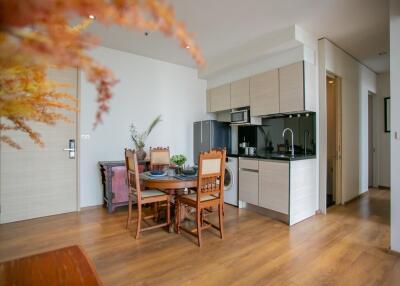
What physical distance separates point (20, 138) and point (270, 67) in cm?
382

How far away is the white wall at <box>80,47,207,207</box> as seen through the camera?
12.5 feet

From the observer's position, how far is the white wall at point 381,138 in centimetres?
538

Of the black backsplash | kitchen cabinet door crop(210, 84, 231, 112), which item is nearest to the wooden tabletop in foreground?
the black backsplash

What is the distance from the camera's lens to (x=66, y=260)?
0.89 meters

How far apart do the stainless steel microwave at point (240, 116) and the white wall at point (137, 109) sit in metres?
1.10

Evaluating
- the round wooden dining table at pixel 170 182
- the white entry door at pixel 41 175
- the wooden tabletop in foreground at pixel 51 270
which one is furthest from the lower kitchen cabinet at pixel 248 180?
the wooden tabletop in foreground at pixel 51 270

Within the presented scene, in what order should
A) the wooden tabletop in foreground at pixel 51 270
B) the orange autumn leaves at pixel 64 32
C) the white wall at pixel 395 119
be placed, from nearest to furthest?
the orange autumn leaves at pixel 64 32 → the wooden tabletop in foreground at pixel 51 270 → the white wall at pixel 395 119

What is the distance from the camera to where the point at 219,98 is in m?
4.78

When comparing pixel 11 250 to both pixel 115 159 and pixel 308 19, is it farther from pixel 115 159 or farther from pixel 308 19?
pixel 308 19

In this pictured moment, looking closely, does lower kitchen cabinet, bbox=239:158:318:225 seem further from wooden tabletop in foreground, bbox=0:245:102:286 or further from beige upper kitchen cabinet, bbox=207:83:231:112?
wooden tabletop in foreground, bbox=0:245:102:286

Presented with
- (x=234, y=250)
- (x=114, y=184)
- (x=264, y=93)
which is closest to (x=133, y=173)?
(x=114, y=184)

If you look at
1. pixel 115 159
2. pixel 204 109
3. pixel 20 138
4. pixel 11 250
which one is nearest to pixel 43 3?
pixel 11 250

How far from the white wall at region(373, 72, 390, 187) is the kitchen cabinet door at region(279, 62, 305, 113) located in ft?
11.5

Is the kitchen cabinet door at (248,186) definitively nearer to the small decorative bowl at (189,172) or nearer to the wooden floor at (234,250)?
the wooden floor at (234,250)
